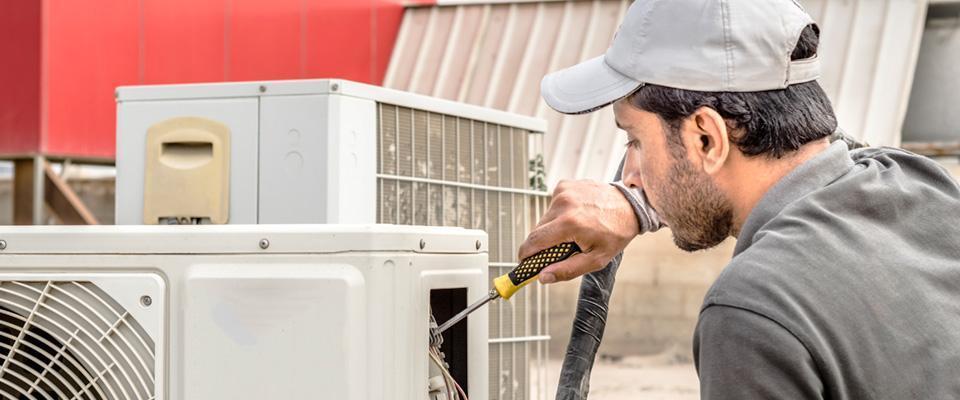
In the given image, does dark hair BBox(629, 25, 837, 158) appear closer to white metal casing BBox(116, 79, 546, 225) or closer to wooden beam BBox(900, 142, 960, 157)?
white metal casing BBox(116, 79, 546, 225)

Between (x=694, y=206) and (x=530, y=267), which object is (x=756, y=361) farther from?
(x=530, y=267)

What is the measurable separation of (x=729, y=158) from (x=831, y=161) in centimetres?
11

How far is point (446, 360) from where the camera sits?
5.87 feet

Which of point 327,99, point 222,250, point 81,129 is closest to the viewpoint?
point 222,250

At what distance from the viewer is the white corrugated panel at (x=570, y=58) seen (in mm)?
8133

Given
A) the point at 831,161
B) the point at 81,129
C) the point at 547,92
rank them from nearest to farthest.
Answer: the point at 831,161 < the point at 547,92 < the point at 81,129

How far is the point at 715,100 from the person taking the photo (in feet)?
4.47

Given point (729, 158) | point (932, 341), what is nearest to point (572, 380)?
point (729, 158)

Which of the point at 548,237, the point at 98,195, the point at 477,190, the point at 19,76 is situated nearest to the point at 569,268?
the point at 548,237

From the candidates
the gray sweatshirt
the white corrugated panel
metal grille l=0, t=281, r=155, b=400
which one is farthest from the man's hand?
the white corrugated panel

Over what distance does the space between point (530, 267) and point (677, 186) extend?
11.9 inches

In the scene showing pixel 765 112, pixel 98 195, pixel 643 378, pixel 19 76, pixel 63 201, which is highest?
pixel 19 76

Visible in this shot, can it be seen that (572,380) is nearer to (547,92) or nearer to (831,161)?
(547,92)

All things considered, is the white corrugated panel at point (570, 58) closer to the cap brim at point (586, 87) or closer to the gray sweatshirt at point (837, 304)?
the cap brim at point (586, 87)
